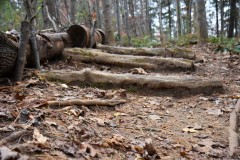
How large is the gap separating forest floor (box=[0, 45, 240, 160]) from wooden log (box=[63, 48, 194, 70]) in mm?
1148

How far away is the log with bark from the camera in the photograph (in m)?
4.50

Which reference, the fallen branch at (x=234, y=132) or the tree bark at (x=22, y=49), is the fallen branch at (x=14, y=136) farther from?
the tree bark at (x=22, y=49)

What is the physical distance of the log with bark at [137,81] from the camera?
4504 millimetres

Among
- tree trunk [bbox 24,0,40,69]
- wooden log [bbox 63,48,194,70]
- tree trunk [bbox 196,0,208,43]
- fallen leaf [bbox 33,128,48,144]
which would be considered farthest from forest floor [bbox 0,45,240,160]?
tree trunk [bbox 196,0,208,43]

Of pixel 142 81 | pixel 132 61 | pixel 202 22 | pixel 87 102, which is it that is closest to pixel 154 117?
pixel 87 102

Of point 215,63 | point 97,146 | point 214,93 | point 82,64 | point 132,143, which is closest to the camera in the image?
point 97,146

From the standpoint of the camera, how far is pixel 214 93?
4.51 meters

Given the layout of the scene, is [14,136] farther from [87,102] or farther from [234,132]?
[234,132]

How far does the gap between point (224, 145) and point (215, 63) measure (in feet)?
13.0

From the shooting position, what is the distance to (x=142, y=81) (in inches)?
179

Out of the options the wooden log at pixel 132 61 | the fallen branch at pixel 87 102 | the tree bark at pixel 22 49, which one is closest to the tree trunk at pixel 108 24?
the wooden log at pixel 132 61

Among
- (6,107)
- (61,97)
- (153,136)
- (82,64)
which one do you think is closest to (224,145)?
(153,136)

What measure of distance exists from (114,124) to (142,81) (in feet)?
5.28

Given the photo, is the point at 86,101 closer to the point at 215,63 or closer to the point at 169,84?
the point at 169,84
